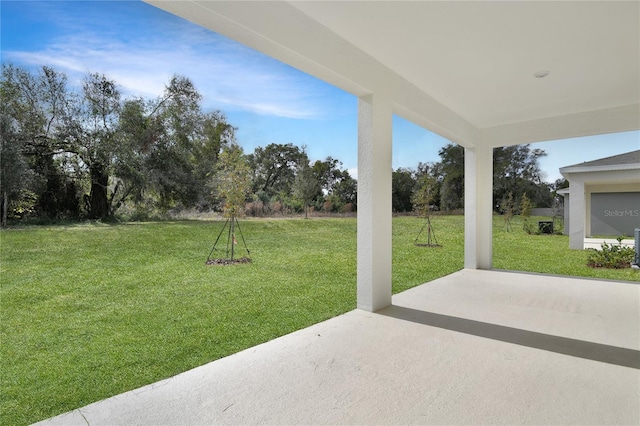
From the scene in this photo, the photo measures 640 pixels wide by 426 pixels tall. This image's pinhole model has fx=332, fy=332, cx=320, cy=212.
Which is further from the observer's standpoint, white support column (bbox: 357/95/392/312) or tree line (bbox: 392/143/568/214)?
tree line (bbox: 392/143/568/214)

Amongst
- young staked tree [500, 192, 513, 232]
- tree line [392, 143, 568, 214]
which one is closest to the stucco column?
tree line [392, 143, 568, 214]

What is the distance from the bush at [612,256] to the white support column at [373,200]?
5.62 meters

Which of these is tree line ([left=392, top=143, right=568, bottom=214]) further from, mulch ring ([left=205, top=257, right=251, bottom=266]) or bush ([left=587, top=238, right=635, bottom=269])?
mulch ring ([left=205, top=257, right=251, bottom=266])

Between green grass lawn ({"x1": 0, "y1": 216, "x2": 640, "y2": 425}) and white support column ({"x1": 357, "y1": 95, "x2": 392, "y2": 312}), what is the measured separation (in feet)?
2.92

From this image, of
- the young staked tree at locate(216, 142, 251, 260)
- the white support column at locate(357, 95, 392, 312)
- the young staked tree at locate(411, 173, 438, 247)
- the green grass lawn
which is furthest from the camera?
the young staked tree at locate(411, 173, 438, 247)

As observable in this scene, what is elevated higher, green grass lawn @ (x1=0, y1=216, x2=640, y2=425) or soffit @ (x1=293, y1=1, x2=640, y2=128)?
soffit @ (x1=293, y1=1, x2=640, y2=128)

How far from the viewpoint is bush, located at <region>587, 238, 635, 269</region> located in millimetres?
6141

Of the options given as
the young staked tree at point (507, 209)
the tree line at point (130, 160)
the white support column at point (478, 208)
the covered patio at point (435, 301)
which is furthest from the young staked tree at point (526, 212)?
the covered patio at point (435, 301)

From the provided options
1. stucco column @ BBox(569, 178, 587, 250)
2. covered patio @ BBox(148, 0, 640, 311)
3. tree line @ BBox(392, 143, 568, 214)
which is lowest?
stucco column @ BBox(569, 178, 587, 250)

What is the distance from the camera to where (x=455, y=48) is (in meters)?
2.94

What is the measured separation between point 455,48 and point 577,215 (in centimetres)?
591

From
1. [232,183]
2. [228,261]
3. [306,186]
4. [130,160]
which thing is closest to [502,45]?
[232,183]

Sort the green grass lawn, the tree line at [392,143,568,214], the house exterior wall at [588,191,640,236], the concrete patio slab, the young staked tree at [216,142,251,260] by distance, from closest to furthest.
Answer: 1. the concrete patio slab
2. the green grass lawn
3. the young staked tree at [216,142,251,260]
4. the house exterior wall at [588,191,640,236]
5. the tree line at [392,143,568,214]

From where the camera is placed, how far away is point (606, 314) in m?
3.27
